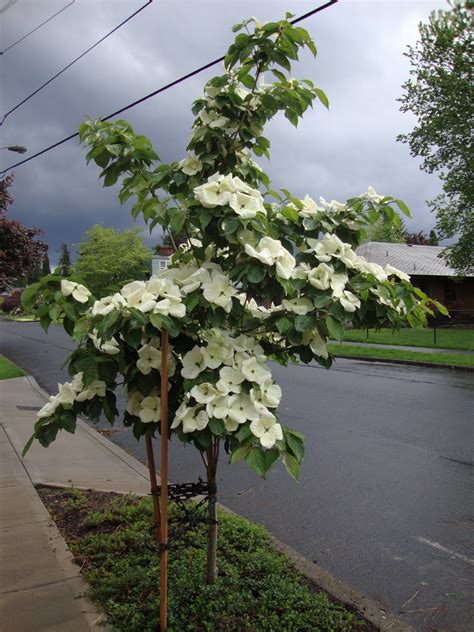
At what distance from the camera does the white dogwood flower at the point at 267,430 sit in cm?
209

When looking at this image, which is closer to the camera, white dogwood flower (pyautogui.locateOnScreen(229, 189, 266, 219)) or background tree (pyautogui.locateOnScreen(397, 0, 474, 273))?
white dogwood flower (pyautogui.locateOnScreen(229, 189, 266, 219))

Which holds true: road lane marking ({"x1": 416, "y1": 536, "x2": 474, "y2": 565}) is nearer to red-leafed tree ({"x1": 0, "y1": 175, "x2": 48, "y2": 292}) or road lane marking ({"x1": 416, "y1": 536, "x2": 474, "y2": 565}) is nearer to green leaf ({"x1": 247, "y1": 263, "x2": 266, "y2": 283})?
green leaf ({"x1": 247, "y1": 263, "x2": 266, "y2": 283})

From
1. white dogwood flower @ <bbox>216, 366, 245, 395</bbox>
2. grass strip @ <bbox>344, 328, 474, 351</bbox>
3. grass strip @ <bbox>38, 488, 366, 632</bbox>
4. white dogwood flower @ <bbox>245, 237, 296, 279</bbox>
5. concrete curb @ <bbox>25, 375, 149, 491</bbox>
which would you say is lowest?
concrete curb @ <bbox>25, 375, 149, 491</bbox>

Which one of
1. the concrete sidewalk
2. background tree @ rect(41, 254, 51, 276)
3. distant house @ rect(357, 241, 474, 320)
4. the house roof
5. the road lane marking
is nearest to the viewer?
the concrete sidewalk

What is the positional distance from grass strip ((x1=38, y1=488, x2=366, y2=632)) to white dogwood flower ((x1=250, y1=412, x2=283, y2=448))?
1.08 metres

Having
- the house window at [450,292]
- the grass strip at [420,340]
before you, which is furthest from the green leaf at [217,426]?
the house window at [450,292]

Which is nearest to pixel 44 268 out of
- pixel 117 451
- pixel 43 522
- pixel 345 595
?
pixel 117 451

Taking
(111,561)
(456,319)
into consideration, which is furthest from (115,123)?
(456,319)

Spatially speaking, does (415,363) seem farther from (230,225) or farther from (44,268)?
(44,268)

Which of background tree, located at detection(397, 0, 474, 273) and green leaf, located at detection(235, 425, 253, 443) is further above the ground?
background tree, located at detection(397, 0, 474, 273)

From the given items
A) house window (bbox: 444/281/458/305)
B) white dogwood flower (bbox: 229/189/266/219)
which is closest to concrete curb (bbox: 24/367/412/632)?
white dogwood flower (bbox: 229/189/266/219)

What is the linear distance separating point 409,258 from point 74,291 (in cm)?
3591

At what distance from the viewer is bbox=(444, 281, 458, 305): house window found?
110 feet

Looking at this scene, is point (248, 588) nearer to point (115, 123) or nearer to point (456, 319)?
point (115, 123)
